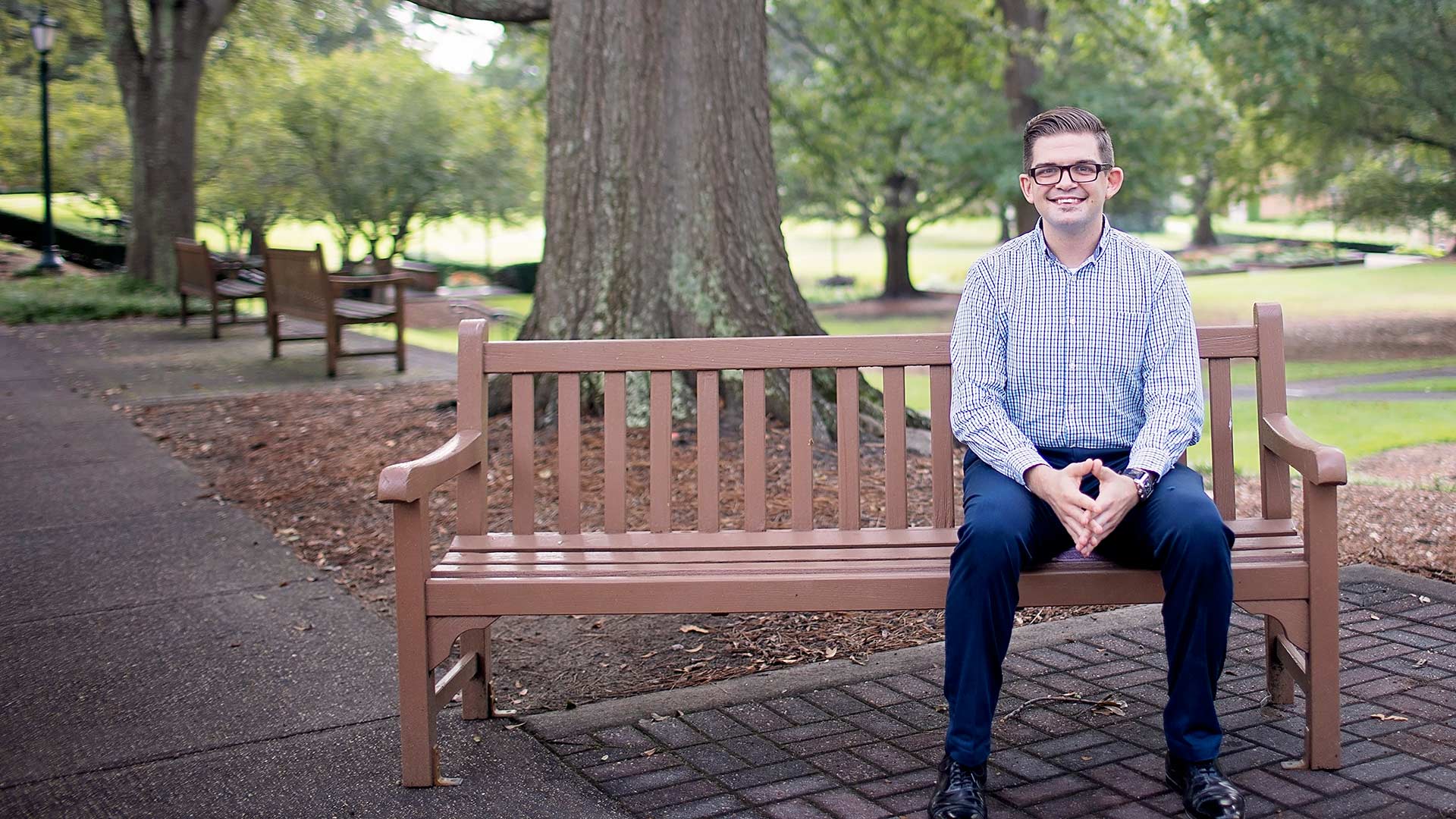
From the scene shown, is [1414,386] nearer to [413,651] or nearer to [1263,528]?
[1263,528]

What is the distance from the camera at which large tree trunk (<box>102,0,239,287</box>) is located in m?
18.6

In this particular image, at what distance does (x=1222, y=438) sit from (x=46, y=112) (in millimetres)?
24378

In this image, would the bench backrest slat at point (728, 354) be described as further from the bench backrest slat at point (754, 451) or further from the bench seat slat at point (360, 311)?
the bench seat slat at point (360, 311)

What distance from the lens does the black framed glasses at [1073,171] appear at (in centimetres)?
372

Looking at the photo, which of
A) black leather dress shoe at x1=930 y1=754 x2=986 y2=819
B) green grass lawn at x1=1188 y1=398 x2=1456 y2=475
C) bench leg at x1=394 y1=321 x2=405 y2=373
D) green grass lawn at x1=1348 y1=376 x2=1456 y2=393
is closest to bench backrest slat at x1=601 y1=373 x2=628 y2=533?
black leather dress shoe at x1=930 y1=754 x2=986 y2=819

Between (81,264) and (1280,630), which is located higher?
(81,264)

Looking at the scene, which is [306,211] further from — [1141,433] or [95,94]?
[1141,433]

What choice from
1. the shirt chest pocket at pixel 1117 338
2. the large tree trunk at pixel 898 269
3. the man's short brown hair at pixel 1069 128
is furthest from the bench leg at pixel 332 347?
the large tree trunk at pixel 898 269

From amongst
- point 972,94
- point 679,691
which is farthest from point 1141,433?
point 972,94

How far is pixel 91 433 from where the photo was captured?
8898 mm

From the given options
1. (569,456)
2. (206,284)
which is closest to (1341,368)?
(206,284)

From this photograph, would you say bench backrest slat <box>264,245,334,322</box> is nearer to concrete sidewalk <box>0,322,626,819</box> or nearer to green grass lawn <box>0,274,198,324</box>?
concrete sidewalk <box>0,322,626,819</box>

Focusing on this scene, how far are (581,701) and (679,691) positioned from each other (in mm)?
292

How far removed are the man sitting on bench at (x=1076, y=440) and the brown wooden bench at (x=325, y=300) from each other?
8.02m
